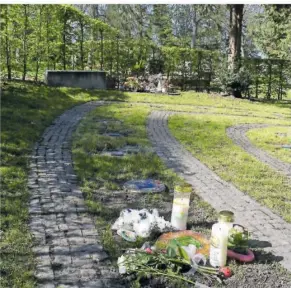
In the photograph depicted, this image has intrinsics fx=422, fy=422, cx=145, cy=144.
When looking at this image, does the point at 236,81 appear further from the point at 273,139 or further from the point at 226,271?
the point at 226,271

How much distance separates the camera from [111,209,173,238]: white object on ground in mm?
3898

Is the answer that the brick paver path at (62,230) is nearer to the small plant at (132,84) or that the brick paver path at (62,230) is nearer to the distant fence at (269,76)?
the small plant at (132,84)

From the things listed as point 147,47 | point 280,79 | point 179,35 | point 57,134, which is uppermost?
point 179,35

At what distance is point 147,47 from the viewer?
64.0ft

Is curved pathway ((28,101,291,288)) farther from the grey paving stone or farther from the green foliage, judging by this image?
the green foliage

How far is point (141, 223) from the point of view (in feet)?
13.0

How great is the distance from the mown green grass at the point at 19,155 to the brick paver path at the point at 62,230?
102 mm

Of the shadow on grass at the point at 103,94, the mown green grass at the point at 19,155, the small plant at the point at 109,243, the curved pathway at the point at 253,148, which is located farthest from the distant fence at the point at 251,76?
the small plant at the point at 109,243

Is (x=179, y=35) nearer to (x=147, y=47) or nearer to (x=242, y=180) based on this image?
(x=147, y=47)

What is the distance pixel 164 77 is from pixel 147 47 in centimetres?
161

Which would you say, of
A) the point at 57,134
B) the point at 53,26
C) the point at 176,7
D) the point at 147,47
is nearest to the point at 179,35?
the point at 176,7

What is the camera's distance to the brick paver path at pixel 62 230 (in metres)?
3.17

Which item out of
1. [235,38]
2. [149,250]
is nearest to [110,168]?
[149,250]

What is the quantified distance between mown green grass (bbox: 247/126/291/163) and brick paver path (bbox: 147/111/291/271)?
175cm
